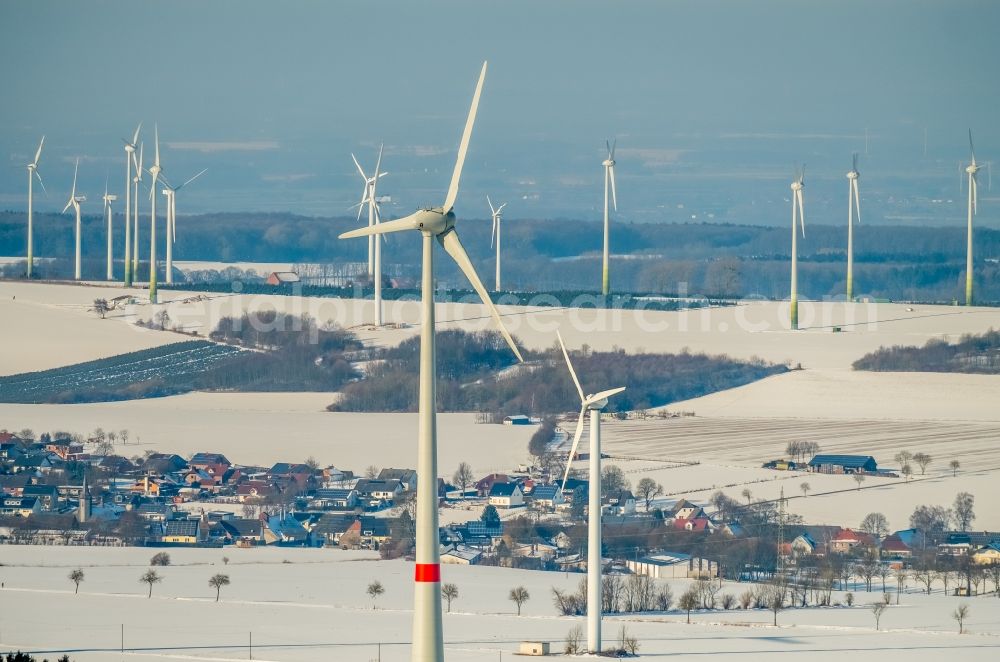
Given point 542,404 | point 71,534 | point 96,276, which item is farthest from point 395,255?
point 71,534

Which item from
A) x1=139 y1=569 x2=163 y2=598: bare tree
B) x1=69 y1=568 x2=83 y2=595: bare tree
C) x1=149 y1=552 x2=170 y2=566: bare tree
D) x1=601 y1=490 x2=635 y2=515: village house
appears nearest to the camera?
x1=69 y1=568 x2=83 y2=595: bare tree

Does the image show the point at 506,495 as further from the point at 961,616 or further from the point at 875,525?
the point at 961,616

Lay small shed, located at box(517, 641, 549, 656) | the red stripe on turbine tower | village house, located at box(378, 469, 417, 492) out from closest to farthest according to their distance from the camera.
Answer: the red stripe on turbine tower
small shed, located at box(517, 641, 549, 656)
village house, located at box(378, 469, 417, 492)

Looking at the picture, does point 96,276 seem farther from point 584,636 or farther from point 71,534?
point 584,636

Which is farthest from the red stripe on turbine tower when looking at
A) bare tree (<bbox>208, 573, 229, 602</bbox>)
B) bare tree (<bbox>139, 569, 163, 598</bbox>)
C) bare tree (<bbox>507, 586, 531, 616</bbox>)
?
bare tree (<bbox>139, 569, 163, 598</bbox>)

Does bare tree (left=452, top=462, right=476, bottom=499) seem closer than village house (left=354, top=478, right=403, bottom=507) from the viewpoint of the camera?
No

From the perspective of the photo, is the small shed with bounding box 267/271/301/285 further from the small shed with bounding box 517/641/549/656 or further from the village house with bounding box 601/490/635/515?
the small shed with bounding box 517/641/549/656
